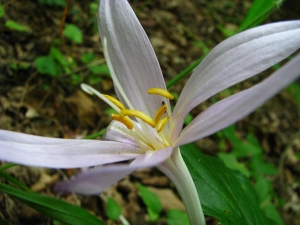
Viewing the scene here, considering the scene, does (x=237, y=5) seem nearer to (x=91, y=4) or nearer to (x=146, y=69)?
(x=91, y=4)

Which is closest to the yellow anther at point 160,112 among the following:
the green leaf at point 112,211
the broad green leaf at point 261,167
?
the green leaf at point 112,211

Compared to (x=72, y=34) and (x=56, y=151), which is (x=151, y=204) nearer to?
(x=56, y=151)

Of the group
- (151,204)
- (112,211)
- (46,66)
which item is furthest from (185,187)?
(46,66)

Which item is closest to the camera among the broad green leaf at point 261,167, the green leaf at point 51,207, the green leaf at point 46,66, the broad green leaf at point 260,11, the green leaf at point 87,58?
the green leaf at point 51,207

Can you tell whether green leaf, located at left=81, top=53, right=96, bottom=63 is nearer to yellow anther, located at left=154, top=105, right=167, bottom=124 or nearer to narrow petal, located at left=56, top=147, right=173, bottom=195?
yellow anther, located at left=154, top=105, right=167, bottom=124

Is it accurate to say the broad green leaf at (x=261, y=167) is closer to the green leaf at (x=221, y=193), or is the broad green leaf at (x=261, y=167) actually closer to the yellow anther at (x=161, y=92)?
the green leaf at (x=221, y=193)

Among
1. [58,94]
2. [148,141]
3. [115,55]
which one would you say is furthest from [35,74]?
[148,141]
